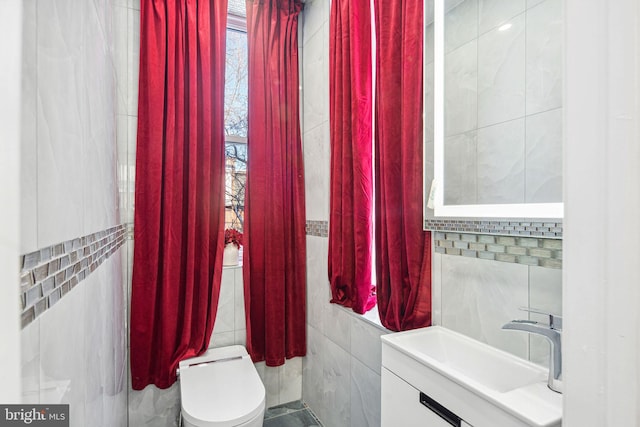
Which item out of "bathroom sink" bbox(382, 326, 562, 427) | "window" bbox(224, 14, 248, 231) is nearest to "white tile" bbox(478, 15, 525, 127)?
"bathroom sink" bbox(382, 326, 562, 427)

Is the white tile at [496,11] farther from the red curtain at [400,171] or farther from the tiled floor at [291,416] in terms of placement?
the tiled floor at [291,416]

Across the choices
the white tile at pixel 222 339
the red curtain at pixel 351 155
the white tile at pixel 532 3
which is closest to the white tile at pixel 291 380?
the white tile at pixel 222 339

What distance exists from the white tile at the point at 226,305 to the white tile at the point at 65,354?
54.4 inches

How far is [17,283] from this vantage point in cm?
35

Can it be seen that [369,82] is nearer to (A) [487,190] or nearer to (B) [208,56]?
(A) [487,190]

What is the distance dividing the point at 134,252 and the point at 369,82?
1522 mm

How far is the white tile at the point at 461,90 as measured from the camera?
1.15 meters

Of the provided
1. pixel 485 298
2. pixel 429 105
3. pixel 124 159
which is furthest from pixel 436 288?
pixel 124 159

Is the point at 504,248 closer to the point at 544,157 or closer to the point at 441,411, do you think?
the point at 544,157

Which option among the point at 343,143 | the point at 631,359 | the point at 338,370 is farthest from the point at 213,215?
the point at 631,359

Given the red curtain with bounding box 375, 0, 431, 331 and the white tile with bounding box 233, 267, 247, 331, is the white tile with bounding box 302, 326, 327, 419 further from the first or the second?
the red curtain with bounding box 375, 0, 431, 331

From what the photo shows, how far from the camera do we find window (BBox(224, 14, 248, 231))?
226 centimetres

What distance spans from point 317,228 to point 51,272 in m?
1.64

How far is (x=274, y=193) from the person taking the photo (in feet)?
6.97
